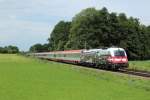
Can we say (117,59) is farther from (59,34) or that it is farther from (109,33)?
(59,34)

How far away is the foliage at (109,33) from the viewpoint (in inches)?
4754

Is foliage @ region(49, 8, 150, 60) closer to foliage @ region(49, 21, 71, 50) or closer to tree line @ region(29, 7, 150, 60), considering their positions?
tree line @ region(29, 7, 150, 60)

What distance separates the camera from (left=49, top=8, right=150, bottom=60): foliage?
12075 centimetres

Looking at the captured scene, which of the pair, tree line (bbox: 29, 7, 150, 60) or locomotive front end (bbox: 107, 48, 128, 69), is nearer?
locomotive front end (bbox: 107, 48, 128, 69)

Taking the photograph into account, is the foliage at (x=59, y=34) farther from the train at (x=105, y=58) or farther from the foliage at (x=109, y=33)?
the train at (x=105, y=58)

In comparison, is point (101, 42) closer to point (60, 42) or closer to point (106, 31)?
point (106, 31)

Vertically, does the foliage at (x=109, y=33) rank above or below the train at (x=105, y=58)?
above

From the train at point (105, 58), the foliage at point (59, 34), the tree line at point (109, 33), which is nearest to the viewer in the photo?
the train at point (105, 58)

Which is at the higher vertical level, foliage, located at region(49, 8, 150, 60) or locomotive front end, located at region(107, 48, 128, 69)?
foliage, located at region(49, 8, 150, 60)

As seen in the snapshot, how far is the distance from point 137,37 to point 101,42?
39.0 feet

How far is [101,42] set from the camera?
119 meters

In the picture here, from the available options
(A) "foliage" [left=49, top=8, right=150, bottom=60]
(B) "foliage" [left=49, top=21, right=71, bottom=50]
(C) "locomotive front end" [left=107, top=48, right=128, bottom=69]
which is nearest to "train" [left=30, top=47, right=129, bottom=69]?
(C) "locomotive front end" [left=107, top=48, right=128, bottom=69]

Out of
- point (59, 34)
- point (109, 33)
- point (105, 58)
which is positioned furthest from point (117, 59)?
point (59, 34)

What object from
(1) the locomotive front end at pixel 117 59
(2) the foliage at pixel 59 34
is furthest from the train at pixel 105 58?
(2) the foliage at pixel 59 34
